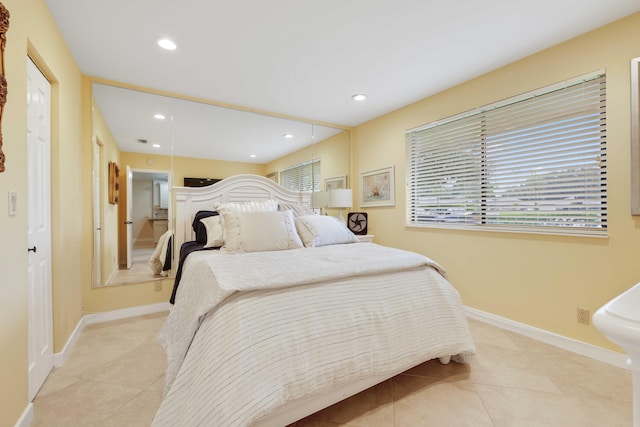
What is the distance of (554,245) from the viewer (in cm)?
232

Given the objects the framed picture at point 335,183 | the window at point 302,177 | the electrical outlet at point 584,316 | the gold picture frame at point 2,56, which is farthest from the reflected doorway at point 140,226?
the electrical outlet at point 584,316

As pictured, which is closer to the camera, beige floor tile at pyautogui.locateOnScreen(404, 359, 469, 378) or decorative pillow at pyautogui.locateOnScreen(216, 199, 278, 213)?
beige floor tile at pyautogui.locateOnScreen(404, 359, 469, 378)

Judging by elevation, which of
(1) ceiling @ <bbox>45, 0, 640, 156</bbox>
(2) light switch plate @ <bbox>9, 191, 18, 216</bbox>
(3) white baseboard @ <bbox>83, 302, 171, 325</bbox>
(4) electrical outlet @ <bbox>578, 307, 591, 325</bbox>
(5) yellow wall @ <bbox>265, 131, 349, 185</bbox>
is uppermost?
(1) ceiling @ <bbox>45, 0, 640, 156</bbox>

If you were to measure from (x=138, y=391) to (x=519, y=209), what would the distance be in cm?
318

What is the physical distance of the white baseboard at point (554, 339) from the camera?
2.02 meters

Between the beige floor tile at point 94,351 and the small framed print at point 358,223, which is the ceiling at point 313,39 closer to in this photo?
the small framed print at point 358,223

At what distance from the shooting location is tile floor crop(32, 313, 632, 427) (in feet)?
4.91

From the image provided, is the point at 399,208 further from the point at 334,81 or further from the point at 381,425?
the point at 381,425

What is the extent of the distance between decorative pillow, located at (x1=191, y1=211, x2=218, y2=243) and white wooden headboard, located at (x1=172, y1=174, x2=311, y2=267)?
109 millimetres

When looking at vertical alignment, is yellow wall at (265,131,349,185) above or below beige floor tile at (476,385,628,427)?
above

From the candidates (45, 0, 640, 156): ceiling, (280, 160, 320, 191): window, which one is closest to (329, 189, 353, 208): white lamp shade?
(280, 160, 320, 191): window

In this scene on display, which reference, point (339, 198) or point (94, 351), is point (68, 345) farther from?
point (339, 198)

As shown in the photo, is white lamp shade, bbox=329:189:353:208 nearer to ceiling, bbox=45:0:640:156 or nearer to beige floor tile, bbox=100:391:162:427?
ceiling, bbox=45:0:640:156

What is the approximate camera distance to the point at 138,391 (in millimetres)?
1733
